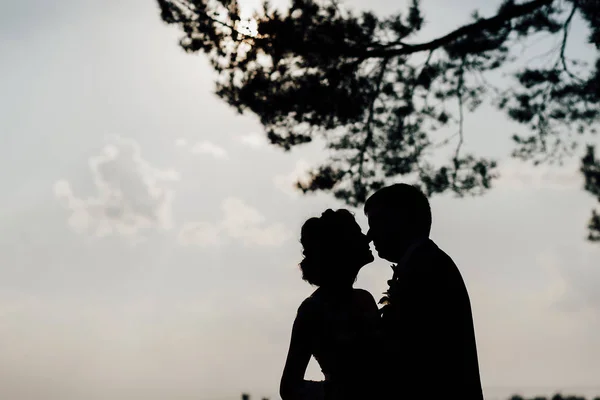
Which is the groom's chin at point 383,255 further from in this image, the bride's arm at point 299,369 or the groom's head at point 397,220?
the bride's arm at point 299,369

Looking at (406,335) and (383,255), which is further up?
(383,255)

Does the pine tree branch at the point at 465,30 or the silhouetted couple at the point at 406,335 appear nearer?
the silhouetted couple at the point at 406,335

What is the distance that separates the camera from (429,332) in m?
2.38

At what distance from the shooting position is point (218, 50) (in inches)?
377

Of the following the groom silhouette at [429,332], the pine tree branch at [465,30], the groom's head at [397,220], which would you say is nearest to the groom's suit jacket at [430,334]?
the groom silhouette at [429,332]

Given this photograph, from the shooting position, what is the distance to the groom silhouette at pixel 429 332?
2363 millimetres

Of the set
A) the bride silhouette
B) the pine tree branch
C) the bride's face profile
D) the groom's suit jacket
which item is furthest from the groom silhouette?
the pine tree branch

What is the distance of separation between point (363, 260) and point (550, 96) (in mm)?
8753

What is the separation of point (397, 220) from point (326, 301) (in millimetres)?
601

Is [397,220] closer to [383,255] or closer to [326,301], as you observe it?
[383,255]

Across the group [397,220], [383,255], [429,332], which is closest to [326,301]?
[383,255]

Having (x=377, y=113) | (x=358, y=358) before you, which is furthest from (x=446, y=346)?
(x=377, y=113)

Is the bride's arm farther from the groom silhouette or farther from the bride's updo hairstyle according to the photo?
the groom silhouette

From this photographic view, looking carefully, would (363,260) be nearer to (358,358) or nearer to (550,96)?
(358,358)
